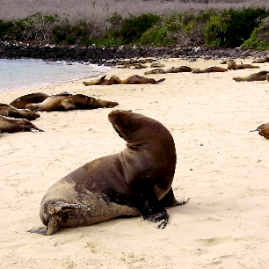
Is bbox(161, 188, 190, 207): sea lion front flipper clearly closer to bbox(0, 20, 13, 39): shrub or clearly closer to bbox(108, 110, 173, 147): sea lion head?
bbox(108, 110, 173, 147): sea lion head

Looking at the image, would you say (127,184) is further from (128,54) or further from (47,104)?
(128,54)

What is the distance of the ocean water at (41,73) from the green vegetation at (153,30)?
28.5 feet

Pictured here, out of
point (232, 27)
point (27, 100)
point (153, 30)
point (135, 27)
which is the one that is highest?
point (27, 100)

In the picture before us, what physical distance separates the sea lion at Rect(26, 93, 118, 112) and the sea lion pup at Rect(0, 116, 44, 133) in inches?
78.5

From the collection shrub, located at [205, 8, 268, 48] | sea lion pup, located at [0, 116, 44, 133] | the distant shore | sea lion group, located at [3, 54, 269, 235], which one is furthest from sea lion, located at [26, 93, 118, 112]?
shrub, located at [205, 8, 268, 48]

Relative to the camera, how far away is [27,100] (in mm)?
10039

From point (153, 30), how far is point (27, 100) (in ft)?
75.8

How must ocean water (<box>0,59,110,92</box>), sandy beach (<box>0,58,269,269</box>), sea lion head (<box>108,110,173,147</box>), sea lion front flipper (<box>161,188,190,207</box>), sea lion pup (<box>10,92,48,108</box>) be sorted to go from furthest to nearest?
1. ocean water (<box>0,59,110,92</box>)
2. sea lion pup (<box>10,92,48,108</box>)
3. sea lion front flipper (<box>161,188,190,207</box>)
4. sea lion head (<box>108,110,173,147</box>)
5. sandy beach (<box>0,58,269,269</box>)

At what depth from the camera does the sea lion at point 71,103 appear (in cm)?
925

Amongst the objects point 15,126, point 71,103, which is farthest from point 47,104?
point 15,126

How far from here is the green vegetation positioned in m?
25.6

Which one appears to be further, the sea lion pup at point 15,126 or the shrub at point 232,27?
the shrub at point 232,27

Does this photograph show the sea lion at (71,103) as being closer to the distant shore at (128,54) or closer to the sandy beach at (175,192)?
the sandy beach at (175,192)

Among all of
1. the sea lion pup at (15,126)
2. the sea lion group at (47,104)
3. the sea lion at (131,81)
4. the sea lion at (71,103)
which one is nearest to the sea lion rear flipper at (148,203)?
the sea lion pup at (15,126)
